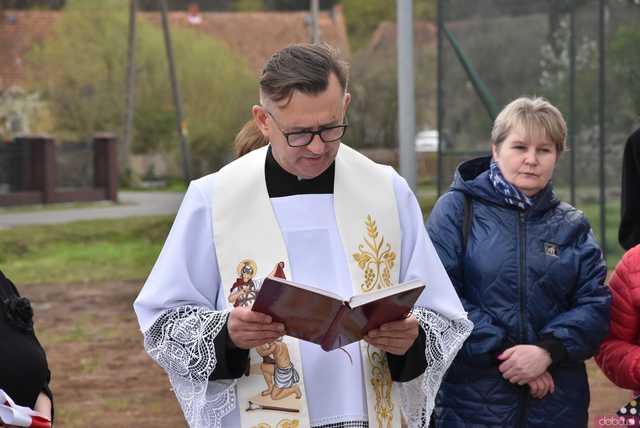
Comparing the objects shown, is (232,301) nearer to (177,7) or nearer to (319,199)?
(319,199)

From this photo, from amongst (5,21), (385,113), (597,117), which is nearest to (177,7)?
(5,21)

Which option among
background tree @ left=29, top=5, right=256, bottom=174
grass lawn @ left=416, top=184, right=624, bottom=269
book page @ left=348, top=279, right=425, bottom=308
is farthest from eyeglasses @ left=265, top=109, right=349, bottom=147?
background tree @ left=29, top=5, right=256, bottom=174

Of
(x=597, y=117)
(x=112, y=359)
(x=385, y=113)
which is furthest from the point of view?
(x=385, y=113)

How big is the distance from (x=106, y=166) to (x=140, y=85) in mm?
12948

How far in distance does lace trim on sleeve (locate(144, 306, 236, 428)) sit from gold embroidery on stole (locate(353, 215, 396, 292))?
0.40m

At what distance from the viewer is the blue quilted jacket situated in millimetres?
4125

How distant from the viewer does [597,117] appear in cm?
1342

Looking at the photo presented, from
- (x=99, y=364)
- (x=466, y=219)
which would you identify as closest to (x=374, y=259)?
(x=466, y=219)

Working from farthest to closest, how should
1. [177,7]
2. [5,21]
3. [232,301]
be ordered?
[177,7]
[5,21]
[232,301]

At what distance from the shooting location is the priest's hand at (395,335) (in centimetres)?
302

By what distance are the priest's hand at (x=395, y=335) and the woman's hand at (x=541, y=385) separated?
1154 mm

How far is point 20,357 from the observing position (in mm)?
3746

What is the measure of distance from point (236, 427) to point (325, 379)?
0.28 metres

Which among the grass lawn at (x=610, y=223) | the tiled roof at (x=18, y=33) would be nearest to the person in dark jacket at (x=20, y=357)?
the grass lawn at (x=610, y=223)
